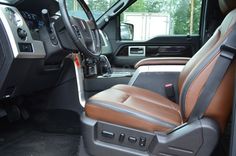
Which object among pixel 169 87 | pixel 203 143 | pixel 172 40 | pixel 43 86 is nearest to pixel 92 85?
pixel 43 86

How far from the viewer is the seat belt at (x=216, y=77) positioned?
126 cm

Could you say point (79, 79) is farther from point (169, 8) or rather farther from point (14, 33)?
point (169, 8)

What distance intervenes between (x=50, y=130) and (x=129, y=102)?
1012 mm

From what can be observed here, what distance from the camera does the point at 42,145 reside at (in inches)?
84.4

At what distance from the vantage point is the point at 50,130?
2.38 m

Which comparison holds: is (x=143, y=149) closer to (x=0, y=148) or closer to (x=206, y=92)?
(x=206, y=92)

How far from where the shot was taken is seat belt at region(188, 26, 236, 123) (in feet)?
4.13

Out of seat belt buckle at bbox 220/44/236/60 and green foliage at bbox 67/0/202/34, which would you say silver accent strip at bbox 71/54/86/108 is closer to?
green foliage at bbox 67/0/202/34

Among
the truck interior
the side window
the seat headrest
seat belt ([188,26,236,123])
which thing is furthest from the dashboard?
the side window

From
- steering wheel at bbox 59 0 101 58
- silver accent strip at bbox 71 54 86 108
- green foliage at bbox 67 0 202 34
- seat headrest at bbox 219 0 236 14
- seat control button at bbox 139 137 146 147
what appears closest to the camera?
seat control button at bbox 139 137 146 147

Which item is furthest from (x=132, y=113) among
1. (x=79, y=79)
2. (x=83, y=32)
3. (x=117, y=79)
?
(x=117, y=79)

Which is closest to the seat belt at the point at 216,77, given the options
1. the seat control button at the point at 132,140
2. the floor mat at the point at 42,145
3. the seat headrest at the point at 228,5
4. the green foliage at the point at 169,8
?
the seat control button at the point at 132,140

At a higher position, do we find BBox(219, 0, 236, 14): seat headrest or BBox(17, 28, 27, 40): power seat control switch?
BBox(219, 0, 236, 14): seat headrest

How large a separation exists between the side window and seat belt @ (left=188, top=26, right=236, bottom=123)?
2008mm
